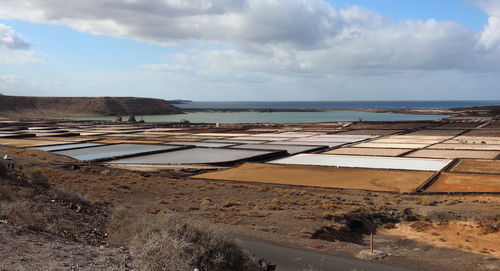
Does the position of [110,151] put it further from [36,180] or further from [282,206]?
[282,206]

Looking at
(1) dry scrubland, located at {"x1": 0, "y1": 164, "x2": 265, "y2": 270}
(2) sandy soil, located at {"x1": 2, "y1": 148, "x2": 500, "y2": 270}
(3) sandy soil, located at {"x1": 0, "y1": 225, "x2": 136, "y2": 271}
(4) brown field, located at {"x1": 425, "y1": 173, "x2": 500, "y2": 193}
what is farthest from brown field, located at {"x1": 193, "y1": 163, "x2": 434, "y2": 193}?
(3) sandy soil, located at {"x1": 0, "y1": 225, "x2": 136, "y2": 271}

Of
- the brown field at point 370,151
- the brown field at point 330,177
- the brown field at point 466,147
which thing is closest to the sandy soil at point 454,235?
the brown field at point 330,177

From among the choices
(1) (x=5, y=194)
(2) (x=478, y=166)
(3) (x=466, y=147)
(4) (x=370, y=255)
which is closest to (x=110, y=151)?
(1) (x=5, y=194)

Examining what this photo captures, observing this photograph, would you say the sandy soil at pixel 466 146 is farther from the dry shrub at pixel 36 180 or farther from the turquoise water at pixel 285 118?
the turquoise water at pixel 285 118

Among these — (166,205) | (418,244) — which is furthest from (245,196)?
(418,244)

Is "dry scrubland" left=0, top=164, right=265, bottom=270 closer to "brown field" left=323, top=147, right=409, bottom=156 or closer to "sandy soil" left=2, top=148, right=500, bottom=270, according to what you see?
"sandy soil" left=2, top=148, right=500, bottom=270

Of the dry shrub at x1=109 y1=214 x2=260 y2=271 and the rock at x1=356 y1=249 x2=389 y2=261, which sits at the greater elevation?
the dry shrub at x1=109 y1=214 x2=260 y2=271
